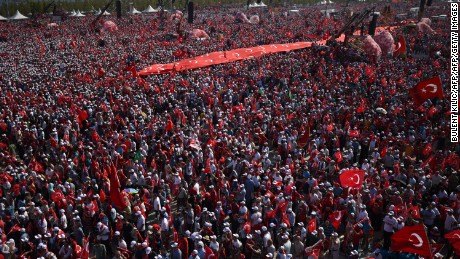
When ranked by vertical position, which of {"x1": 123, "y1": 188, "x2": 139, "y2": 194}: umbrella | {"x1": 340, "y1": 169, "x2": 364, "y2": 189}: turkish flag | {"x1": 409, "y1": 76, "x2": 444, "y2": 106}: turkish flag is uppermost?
{"x1": 409, "y1": 76, "x2": 444, "y2": 106}: turkish flag

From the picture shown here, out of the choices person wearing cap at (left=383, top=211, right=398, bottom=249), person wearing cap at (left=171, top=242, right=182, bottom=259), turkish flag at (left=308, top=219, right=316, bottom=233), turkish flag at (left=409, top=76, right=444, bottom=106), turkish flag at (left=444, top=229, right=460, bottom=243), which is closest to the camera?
turkish flag at (left=444, top=229, right=460, bottom=243)

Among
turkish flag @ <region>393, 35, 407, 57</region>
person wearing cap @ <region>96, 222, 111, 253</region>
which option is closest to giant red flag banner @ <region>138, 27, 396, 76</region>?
turkish flag @ <region>393, 35, 407, 57</region>

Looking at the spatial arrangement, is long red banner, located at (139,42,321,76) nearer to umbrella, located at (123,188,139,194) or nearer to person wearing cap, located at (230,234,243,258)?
umbrella, located at (123,188,139,194)

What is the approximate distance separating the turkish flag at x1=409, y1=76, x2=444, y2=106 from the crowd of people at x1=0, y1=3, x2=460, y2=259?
0.63 m

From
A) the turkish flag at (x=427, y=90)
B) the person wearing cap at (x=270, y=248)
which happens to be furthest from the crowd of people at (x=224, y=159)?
the turkish flag at (x=427, y=90)

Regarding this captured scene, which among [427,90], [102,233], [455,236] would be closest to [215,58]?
[427,90]

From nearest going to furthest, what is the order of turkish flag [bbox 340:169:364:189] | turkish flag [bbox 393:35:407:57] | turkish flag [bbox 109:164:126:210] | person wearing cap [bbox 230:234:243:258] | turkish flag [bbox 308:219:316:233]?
person wearing cap [bbox 230:234:243:258], turkish flag [bbox 308:219:316:233], turkish flag [bbox 109:164:126:210], turkish flag [bbox 340:169:364:189], turkish flag [bbox 393:35:407:57]

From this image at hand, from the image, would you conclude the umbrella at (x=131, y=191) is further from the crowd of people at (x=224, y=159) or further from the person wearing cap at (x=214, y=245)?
the person wearing cap at (x=214, y=245)

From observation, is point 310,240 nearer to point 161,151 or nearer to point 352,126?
point 161,151

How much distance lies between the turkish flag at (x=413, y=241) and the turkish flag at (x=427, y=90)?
942 cm

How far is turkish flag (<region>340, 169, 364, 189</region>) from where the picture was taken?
1027cm

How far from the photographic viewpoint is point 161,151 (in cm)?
1259

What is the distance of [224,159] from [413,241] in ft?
19.7

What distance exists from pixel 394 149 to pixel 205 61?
49.7 ft
